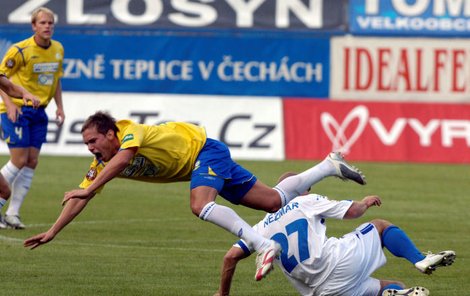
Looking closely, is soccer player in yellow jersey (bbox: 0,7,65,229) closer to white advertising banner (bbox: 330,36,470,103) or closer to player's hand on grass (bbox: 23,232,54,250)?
player's hand on grass (bbox: 23,232,54,250)

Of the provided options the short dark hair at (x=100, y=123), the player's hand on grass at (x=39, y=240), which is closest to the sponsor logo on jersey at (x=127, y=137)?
the short dark hair at (x=100, y=123)

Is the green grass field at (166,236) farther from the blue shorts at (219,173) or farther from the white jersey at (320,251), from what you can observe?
the white jersey at (320,251)

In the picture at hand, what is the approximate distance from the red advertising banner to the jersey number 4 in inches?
582

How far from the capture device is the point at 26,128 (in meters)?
15.7

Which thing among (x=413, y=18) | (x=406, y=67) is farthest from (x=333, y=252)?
(x=413, y=18)

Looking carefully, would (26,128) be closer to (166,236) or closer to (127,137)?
(166,236)

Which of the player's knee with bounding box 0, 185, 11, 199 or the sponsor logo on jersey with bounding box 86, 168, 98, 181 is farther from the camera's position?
the player's knee with bounding box 0, 185, 11, 199

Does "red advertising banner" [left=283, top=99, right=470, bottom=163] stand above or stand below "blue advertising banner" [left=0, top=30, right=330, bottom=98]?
below

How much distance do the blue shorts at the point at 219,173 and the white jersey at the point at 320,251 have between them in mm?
1089

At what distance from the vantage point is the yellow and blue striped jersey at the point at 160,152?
1098cm

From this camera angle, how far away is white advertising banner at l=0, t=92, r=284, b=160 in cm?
2497

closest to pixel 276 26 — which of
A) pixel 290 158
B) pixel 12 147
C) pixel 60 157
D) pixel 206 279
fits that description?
pixel 290 158

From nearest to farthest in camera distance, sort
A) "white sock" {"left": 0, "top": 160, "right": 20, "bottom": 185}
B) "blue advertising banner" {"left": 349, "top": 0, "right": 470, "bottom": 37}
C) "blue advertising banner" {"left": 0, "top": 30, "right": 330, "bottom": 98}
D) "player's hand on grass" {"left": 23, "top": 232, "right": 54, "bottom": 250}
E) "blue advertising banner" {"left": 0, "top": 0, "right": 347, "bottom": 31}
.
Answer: "player's hand on grass" {"left": 23, "top": 232, "right": 54, "bottom": 250}
"white sock" {"left": 0, "top": 160, "right": 20, "bottom": 185}
"blue advertising banner" {"left": 349, "top": 0, "right": 470, "bottom": 37}
"blue advertising banner" {"left": 0, "top": 30, "right": 330, "bottom": 98}
"blue advertising banner" {"left": 0, "top": 0, "right": 347, "bottom": 31}

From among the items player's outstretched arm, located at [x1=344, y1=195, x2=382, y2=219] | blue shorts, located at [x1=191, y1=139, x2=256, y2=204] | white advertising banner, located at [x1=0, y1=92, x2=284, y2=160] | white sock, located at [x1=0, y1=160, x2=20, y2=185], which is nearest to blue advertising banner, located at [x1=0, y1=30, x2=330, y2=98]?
white advertising banner, located at [x1=0, y1=92, x2=284, y2=160]
